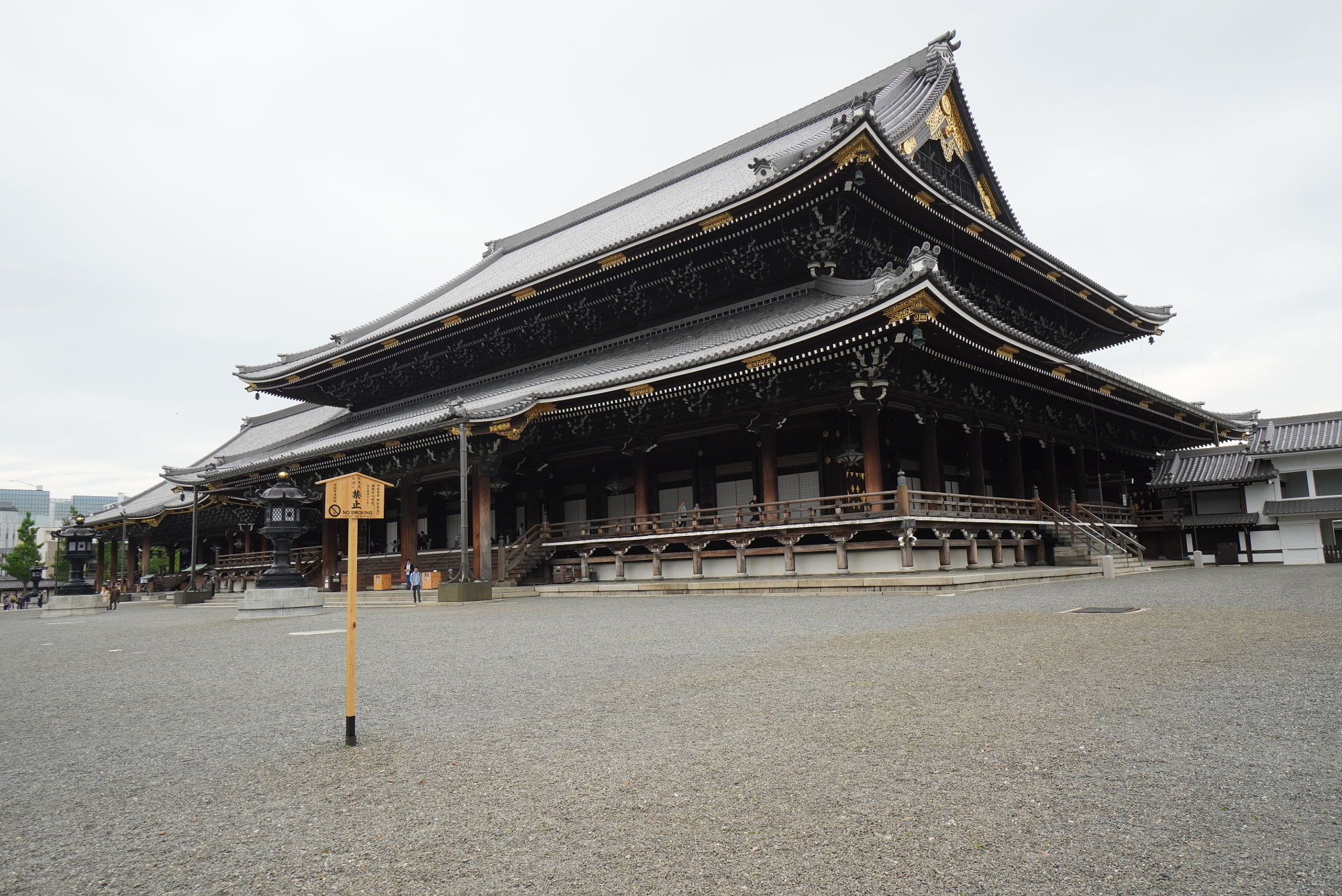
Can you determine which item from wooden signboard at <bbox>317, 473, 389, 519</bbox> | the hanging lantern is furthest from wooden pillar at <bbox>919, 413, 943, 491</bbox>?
Answer: wooden signboard at <bbox>317, 473, 389, 519</bbox>

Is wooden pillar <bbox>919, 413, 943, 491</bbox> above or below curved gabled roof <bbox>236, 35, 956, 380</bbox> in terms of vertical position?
below

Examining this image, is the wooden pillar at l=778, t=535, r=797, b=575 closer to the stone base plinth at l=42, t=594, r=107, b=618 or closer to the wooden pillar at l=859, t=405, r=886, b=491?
the wooden pillar at l=859, t=405, r=886, b=491

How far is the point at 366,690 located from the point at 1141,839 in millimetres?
6631

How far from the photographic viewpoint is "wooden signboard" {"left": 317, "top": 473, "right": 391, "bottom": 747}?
18.4 ft

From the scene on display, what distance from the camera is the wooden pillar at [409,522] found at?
2714cm

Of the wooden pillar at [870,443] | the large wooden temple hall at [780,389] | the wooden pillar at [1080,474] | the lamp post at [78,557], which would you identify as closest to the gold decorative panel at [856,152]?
the large wooden temple hall at [780,389]

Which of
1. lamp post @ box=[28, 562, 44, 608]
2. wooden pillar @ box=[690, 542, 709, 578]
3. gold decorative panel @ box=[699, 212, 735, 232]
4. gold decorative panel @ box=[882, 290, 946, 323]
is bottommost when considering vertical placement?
lamp post @ box=[28, 562, 44, 608]

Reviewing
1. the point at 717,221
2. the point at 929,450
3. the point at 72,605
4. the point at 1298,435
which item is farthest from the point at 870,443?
the point at 72,605

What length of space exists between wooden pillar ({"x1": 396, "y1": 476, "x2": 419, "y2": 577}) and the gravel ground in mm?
17347

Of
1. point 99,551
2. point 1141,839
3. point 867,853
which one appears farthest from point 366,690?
point 99,551

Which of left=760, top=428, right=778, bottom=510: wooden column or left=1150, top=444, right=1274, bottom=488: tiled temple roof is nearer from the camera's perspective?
left=760, top=428, right=778, bottom=510: wooden column

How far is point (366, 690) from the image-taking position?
776 cm

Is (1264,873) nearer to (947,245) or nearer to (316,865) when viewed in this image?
(316,865)

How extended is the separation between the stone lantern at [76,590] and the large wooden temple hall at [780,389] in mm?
5223
